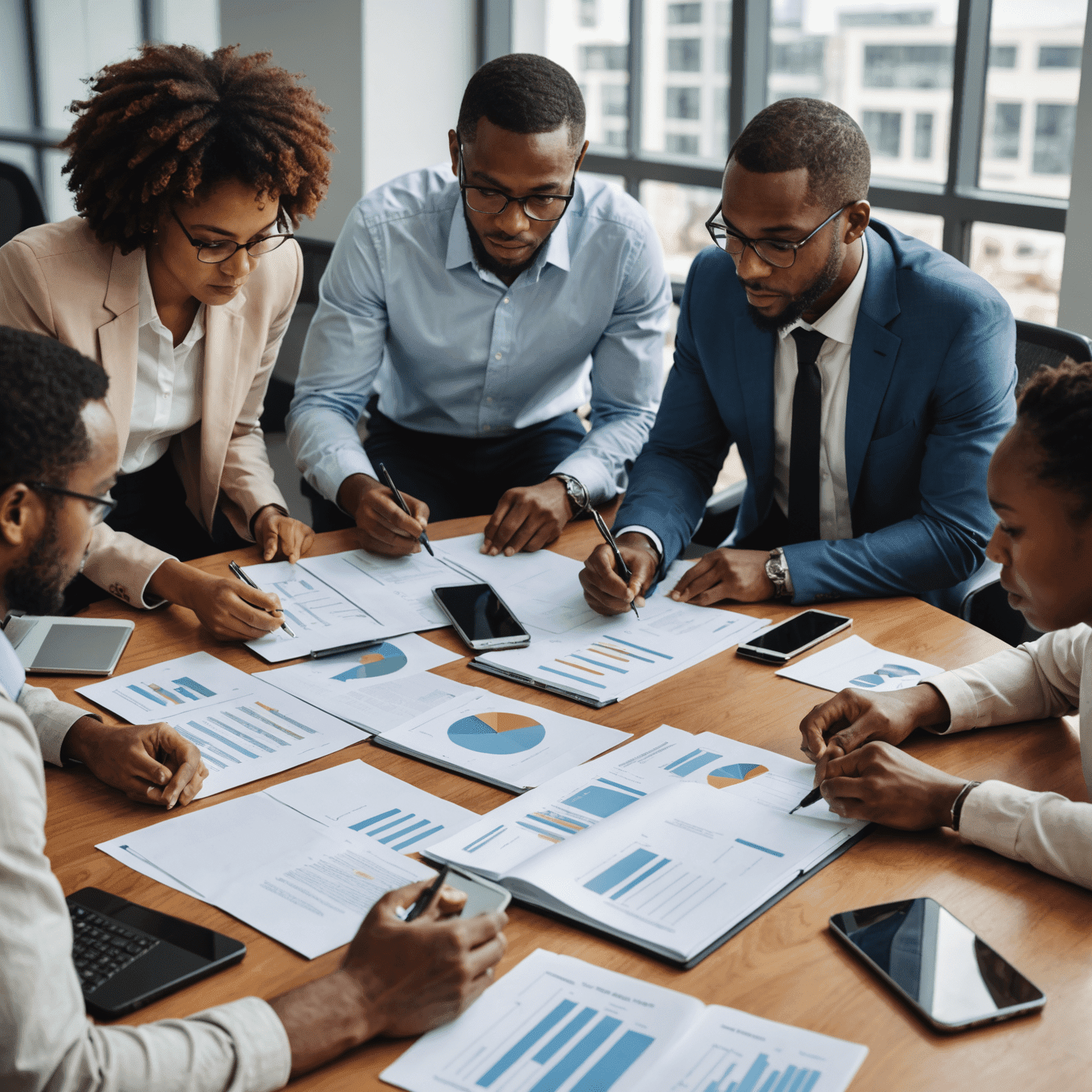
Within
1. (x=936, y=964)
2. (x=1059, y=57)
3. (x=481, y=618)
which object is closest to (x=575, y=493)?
(x=481, y=618)

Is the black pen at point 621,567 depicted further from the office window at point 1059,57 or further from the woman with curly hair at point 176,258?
the office window at point 1059,57

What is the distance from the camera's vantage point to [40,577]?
956 mm

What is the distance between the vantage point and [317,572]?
1.91 meters

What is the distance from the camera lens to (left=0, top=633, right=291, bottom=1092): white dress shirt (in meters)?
0.79

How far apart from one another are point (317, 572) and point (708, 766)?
2.75 feet

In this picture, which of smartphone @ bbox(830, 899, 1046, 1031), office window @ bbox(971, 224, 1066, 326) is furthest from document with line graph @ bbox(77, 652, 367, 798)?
office window @ bbox(971, 224, 1066, 326)

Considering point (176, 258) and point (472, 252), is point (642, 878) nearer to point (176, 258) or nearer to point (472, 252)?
point (176, 258)

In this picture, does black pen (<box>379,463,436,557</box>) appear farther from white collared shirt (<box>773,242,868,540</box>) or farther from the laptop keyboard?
the laptop keyboard

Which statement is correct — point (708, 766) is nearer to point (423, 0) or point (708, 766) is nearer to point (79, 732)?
point (79, 732)

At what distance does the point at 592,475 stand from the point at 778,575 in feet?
1.77

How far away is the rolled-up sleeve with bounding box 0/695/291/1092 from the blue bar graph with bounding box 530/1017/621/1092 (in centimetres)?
20

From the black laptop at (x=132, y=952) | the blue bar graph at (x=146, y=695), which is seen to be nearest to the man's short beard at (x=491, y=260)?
the blue bar graph at (x=146, y=695)

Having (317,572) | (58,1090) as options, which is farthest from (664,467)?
(58,1090)

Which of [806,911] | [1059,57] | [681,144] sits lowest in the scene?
[806,911]
